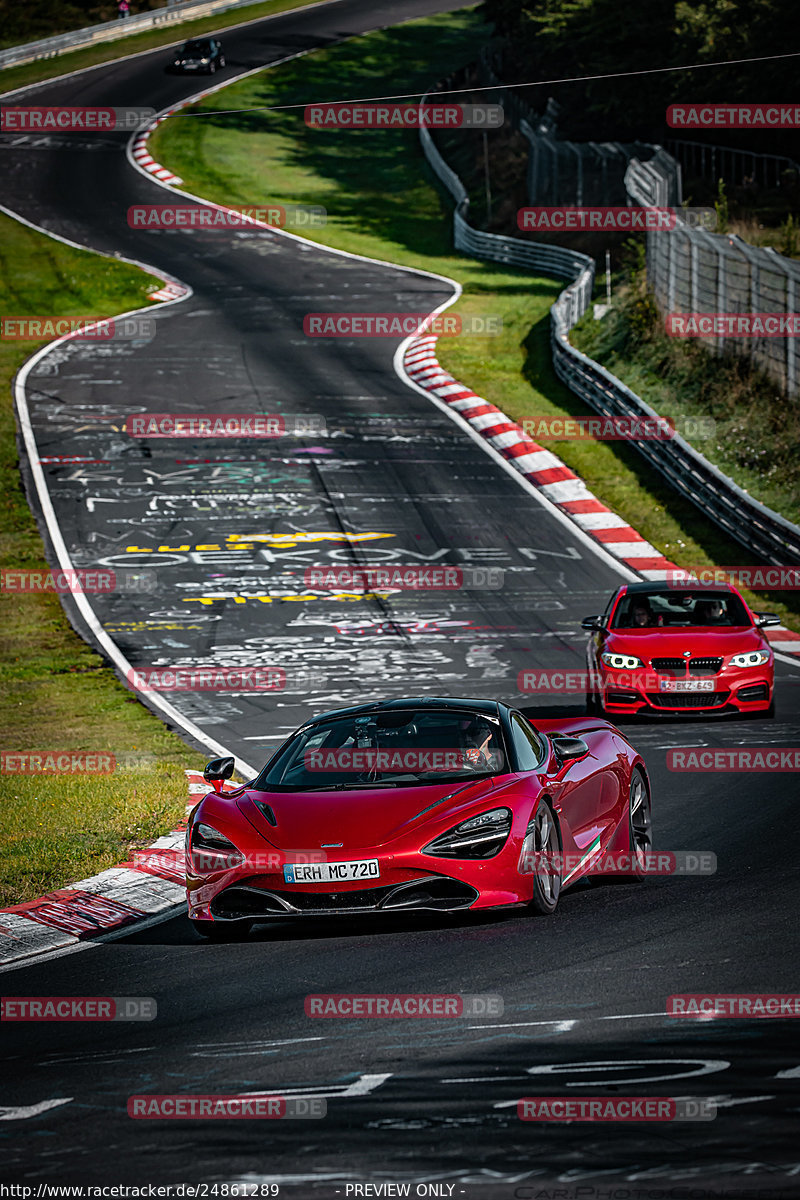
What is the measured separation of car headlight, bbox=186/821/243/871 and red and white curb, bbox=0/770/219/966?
33.1 inches

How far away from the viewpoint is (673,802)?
40.4 ft

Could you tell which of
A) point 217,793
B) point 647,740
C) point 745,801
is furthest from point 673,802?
point 217,793

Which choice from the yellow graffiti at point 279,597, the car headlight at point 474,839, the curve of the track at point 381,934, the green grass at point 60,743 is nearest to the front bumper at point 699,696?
the curve of the track at point 381,934

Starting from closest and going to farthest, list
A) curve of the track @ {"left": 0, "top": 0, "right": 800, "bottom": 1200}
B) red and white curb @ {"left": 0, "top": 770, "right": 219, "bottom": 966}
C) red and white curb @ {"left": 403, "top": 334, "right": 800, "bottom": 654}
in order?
curve of the track @ {"left": 0, "top": 0, "right": 800, "bottom": 1200} → red and white curb @ {"left": 0, "top": 770, "right": 219, "bottom": 966} → red and white curb @ {"left": 403, "top": 334, "right": 800, "bottom": 654}

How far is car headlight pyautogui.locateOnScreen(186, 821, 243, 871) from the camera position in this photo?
853cm

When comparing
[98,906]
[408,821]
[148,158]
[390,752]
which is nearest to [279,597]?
[98,906]

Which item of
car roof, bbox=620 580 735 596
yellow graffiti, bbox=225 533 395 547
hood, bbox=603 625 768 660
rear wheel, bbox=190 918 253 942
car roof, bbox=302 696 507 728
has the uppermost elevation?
car roof, bbox=302 696 507 728

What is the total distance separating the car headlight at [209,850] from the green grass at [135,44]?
70022 millimetres

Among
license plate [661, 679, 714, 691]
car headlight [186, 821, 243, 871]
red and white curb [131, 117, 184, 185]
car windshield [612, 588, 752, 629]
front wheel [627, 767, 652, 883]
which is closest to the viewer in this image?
car headlight [186, 821, 243, 871]

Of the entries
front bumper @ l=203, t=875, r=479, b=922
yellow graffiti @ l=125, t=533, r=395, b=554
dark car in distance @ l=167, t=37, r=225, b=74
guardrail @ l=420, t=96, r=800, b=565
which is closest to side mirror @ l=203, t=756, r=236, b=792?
front bumper @ l=203, t=875, r=479, b=922

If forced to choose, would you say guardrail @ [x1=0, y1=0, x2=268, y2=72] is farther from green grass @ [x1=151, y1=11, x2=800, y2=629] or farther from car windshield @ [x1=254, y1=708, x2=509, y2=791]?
car windshield @ [x1=254, y1=708, x2=509, y2=791]

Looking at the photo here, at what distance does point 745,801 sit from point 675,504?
643 inches

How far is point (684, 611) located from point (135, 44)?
239 feet

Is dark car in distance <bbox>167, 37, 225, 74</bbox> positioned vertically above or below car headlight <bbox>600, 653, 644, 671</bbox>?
above
